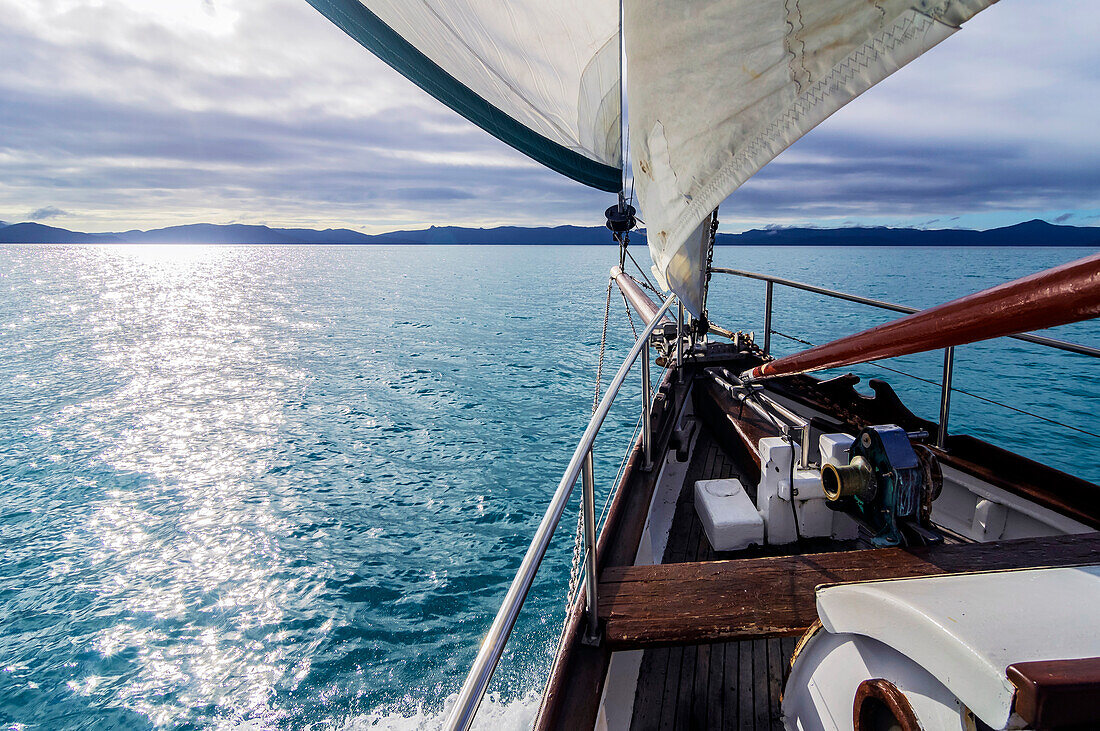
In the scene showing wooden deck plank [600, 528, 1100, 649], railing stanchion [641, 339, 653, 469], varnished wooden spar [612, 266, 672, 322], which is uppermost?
varnished wooden spar [612, 266, 672, 322]

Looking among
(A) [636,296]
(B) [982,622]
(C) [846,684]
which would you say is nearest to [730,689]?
(C) [846,684]

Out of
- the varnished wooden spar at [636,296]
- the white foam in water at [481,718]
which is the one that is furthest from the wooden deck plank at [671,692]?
the varnished wooden spar at [636,296]

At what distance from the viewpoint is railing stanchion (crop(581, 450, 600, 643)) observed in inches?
65.1

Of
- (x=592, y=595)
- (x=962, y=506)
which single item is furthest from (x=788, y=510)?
(x=592, y=595)

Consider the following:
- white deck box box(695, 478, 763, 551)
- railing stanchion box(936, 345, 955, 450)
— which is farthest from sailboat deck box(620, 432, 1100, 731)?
railing stanchion box(936, 345, 955, 450)

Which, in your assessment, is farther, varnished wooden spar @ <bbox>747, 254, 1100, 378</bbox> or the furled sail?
the furled sail

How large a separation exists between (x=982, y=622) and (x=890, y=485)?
120 centimetres

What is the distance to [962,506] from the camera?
118 inches

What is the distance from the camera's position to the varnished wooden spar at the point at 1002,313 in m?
0.93

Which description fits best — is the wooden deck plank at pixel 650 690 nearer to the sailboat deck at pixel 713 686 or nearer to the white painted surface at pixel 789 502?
the sailboat deck at pixel 713 686

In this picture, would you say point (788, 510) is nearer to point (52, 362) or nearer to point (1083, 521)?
point (1083, 521)

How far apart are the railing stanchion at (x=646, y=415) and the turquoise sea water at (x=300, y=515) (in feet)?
9.19

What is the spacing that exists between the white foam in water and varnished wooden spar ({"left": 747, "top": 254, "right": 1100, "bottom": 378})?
14.0ft

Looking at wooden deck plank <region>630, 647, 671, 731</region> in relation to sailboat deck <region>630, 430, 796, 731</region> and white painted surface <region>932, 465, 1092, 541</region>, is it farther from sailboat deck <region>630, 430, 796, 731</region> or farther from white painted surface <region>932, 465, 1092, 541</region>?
white painted surface <region>932, 465, 1092, 541</region>
